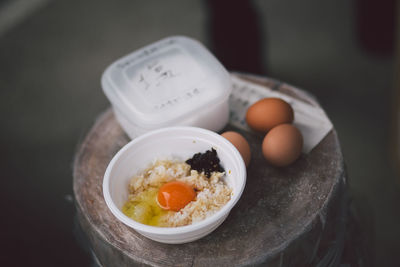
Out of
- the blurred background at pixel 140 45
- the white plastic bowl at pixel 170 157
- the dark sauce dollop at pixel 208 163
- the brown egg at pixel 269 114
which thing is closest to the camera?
the white plastic bowl at pixel 170 157

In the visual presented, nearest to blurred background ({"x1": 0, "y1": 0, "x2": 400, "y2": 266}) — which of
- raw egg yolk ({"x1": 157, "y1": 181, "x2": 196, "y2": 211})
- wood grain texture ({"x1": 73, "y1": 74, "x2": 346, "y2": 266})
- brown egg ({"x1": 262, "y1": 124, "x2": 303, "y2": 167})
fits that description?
wood grain texture ({"x1": 73, "y1": 74, "x2": 346, "y2": 266})

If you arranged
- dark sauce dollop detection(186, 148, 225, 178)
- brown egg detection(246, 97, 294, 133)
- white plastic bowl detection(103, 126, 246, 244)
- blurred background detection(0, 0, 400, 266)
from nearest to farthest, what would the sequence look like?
white plastic bowl detection(103, 126, 246, 244)
dark sauce dollop detection(186, 148, 225, 178)
brown egg detection(246, 97, 294, 133)
blurred background detection(0, 0, 400, 266)

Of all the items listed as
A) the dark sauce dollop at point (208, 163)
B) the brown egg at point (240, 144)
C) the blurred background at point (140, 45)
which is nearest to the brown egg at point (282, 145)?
the brown egg at point (240, 144)

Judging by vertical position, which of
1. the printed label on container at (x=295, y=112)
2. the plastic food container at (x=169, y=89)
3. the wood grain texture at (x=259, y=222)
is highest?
the plastic food container at (x=169, y=89)

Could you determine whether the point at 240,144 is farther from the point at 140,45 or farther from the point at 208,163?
the point at 140,45

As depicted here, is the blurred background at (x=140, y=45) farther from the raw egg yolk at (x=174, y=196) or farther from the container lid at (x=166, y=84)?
the raw egg yolk at (x=174, y=196)

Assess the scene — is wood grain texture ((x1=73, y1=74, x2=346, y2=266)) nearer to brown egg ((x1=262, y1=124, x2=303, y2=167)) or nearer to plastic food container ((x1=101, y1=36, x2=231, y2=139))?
brown egg ((x1=262, y1=124, x2=303, y2=167))

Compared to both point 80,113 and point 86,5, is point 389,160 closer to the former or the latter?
point 80,113
